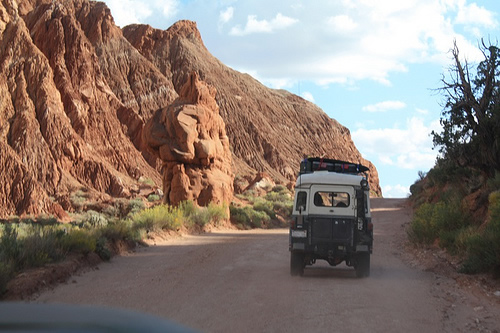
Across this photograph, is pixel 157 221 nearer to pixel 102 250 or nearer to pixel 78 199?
pixel 102 250

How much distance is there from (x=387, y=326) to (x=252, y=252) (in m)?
9.73

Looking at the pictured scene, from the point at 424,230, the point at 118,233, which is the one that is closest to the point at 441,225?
the point at 424,230

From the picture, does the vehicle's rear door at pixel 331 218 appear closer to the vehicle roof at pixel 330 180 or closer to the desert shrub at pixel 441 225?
the vehicle roof at pixel 330 180

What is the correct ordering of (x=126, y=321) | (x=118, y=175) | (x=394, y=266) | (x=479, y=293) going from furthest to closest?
(x=118, y=175), (x=394, y=266), (x=479, y=293), (x=126, y=321)

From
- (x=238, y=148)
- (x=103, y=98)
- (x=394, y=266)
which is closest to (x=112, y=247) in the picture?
(x=394, y=266)

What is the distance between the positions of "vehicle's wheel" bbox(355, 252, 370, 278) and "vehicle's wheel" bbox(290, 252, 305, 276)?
1.25 metres

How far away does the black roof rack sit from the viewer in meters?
14.9

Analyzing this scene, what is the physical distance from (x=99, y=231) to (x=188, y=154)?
13.4 m

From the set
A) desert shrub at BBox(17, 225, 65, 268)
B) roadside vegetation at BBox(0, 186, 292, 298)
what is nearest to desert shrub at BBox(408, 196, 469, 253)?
roadside vegetation at BBox(0, 186, 292, 298)

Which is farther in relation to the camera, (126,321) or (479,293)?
(479,293)

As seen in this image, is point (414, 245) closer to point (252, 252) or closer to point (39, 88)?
point (252, 252)

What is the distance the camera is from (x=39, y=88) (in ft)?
170

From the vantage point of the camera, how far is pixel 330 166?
614 inches

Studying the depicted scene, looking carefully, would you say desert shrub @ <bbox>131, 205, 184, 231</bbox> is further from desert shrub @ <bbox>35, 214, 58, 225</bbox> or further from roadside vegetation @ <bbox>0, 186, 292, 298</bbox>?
desert shrub @ <bbox>35, 214, 58, 225</bbox>
